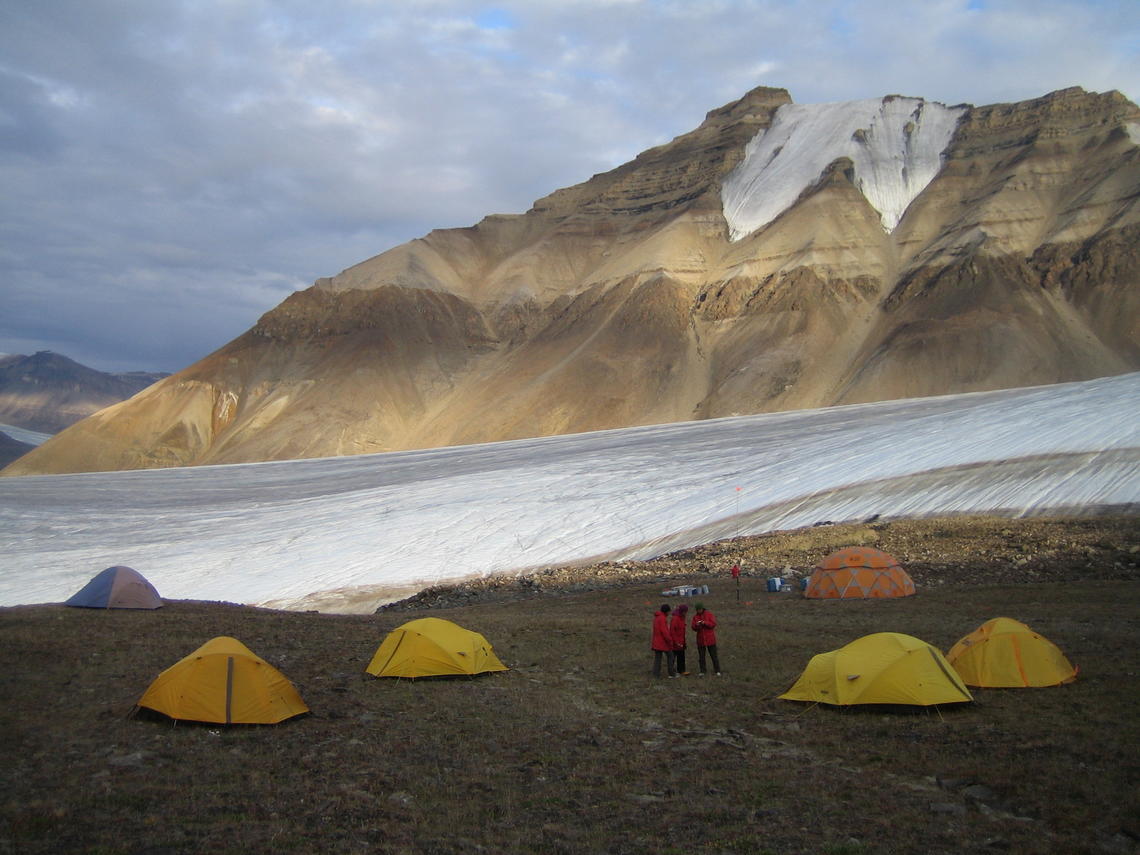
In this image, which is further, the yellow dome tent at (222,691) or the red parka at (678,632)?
the red parka at (678,632)

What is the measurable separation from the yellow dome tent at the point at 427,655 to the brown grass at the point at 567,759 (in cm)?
26

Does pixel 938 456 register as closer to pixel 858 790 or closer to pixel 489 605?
pixel 489 605

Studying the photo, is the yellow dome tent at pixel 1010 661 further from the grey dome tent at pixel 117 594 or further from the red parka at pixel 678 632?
the grey dome tent at pixel 117 594

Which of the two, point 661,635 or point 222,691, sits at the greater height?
point 661,635

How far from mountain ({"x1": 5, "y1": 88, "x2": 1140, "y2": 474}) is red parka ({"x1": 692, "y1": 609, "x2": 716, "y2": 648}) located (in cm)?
7031

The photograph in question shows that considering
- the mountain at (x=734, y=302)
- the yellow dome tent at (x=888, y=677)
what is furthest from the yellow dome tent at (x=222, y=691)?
the mountain at (x=734, y=302)

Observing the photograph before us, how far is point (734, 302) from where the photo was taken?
331 ft

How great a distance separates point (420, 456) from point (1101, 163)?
77893mm

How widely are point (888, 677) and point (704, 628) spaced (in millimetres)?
3040

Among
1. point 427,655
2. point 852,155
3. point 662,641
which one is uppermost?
point 852,155

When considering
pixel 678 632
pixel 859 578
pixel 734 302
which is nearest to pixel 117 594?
pixel 678 632

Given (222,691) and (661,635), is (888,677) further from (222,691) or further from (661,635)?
(222,691)

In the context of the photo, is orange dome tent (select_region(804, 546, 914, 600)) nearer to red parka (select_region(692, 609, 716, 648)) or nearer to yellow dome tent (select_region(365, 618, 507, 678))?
red parka (select_region(692, 609, 716, 648))

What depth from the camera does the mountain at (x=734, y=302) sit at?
84.1 m
